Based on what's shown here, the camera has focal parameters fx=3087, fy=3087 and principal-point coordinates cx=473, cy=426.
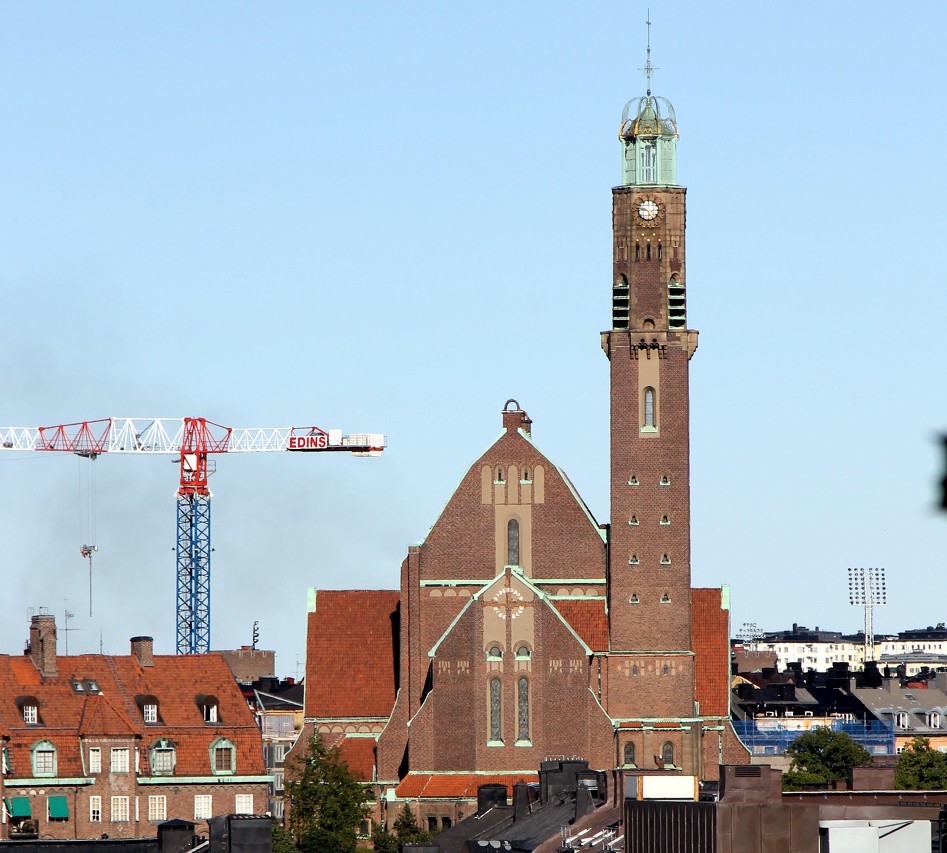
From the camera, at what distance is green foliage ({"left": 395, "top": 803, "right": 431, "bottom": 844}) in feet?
461

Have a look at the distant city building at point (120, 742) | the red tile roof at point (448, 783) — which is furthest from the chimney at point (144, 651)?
the red tile roof at point (448, 783)

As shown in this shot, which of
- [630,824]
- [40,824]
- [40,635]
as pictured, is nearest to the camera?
[630,824]

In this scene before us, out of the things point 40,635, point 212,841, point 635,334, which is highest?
point 635,334

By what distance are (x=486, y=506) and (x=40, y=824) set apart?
37601 mm

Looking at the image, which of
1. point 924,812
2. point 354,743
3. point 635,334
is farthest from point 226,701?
point 924,812

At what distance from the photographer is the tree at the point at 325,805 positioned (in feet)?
444

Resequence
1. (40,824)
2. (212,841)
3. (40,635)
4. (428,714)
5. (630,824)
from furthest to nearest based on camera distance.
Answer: (428,714), (40,635), (40,824), (212,841), (630,824)

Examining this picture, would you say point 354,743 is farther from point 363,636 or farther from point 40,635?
point 40,635

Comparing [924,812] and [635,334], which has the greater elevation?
[635,334]

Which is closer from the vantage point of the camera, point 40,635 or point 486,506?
point 40,635

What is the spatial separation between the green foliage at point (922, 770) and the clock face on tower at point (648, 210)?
104 feet

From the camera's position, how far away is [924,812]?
7712 centimetres

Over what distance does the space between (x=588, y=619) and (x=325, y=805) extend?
25.6 m

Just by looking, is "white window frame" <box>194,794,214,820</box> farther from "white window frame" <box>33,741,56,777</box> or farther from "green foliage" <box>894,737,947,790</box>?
"green foliage" <box>894,737,947,790</box>
